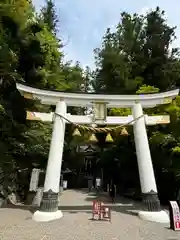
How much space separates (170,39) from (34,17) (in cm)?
1365

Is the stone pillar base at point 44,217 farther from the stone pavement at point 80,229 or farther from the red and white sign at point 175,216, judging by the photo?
the red and white sign at point 175,216

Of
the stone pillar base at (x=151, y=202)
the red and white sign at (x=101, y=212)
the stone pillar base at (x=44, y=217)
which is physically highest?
the stone pillar base at (x=151, y=202)

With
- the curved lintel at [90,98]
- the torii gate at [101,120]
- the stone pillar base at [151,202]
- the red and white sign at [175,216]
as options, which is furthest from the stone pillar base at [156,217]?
the curved lintel at [90,98]

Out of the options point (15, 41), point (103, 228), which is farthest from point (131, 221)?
point (15, 41)

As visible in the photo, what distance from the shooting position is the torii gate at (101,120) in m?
9.58

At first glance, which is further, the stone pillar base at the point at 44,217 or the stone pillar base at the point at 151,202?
the stone pillar base at the point at 151,202

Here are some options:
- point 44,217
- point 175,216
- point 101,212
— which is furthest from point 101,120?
point 175,216

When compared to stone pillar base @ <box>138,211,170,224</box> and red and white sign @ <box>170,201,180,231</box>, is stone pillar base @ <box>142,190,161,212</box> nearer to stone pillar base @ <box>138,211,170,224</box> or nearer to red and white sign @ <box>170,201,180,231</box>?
stone pillar base @ <box>138,211,170,224</box>

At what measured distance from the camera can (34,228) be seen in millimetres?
7734

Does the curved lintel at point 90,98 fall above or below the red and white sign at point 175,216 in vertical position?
above

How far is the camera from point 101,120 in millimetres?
11336

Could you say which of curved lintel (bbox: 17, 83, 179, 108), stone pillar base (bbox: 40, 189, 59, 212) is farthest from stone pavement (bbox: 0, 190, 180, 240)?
curved lintel (bbox: 17, 83, 179, 108)

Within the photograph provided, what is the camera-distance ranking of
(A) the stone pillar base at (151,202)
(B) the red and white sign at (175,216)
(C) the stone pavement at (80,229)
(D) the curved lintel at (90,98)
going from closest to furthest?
(C) the stone pavement at (80,229)
(B) the red and white sign at (175,216)
(A) the stone pillar base at (151,202)
(D) the curved lintel at (90,98)

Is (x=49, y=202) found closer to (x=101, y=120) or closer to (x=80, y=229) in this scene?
(x=80, y=229)
